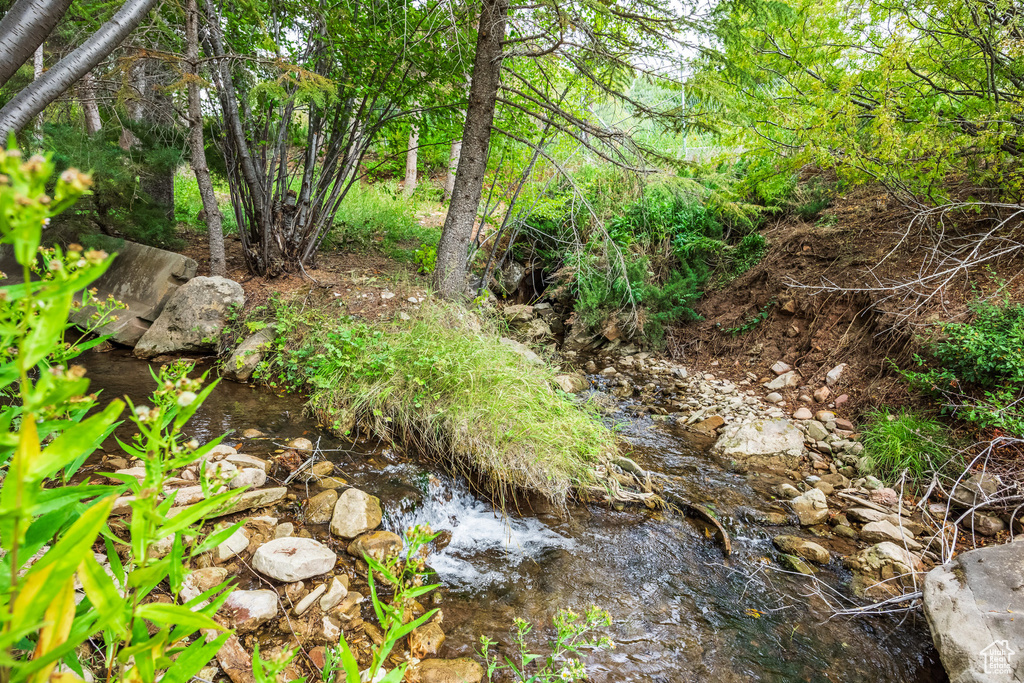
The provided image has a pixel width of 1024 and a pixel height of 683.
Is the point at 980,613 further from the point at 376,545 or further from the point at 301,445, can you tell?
the point at 301,445

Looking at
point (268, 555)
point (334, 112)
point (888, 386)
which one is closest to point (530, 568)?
point (268, 555)

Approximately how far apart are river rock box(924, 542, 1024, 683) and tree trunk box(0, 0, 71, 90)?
5.25 metres

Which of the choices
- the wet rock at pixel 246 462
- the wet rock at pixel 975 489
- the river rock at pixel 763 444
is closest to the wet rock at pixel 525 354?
the river rock at pixel 763 444

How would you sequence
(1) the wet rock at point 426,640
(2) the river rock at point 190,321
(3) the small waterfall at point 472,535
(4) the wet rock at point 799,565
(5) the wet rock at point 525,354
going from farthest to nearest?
(2) the river rock at point 190,321, (5) the wet rock at point 525,354, (4) the wet rock at point 799,565, (3) the small waterfall at point 472,535, (1) the wet rock at point 426,640

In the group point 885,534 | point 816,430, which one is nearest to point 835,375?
point 816,430

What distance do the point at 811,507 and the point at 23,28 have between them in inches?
220

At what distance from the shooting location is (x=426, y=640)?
2.09 metres

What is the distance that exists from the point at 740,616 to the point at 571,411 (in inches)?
71.7

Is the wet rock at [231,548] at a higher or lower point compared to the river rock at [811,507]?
higher

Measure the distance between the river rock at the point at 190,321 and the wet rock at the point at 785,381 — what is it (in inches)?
242

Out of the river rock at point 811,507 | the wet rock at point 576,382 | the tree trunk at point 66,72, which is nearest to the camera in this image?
the tree trunk at point 66,72

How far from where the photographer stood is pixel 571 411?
3943 mm

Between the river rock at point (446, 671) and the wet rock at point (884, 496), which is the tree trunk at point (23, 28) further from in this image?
the wet rock at point (884, 496)

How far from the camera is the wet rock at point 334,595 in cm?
209
